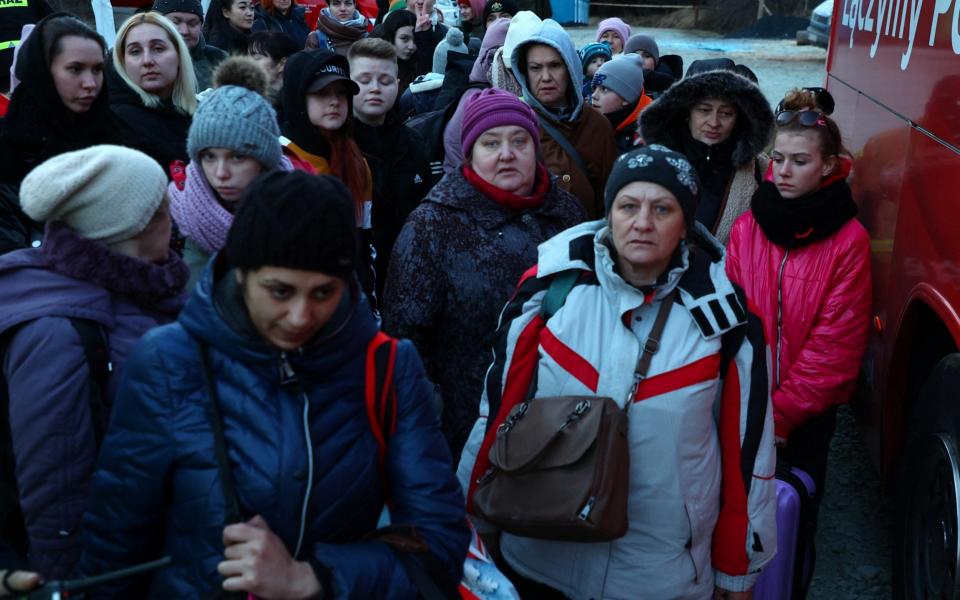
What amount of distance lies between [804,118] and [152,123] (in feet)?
9.35

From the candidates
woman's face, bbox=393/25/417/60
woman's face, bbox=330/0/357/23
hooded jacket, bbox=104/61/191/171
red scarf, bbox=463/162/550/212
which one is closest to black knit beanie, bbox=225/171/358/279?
red scarf, bbox=463/162/550/212

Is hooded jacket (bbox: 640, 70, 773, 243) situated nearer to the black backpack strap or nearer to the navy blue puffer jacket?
the navy blue puffer jacket

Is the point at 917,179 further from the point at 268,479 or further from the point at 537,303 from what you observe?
the point at 268,479

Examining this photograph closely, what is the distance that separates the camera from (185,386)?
6.43ft

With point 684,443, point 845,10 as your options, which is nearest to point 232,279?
point 684,443

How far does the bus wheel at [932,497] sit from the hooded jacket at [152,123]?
3.20 metres

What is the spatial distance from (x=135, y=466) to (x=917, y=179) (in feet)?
10.7

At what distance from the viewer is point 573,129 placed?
4754 millimetres

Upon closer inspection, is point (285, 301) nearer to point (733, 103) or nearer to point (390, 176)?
point (390, 176)

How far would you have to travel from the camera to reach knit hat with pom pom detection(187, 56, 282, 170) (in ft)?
10.9

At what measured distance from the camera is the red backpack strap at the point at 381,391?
2.06m

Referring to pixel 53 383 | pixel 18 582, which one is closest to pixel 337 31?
pixel 53 383

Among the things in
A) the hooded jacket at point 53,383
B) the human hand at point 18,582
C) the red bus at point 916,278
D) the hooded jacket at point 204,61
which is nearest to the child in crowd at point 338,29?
the hooded jacket at point 204,61

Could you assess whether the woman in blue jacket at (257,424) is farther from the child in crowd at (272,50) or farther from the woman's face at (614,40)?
the woman's face at (614,40)
